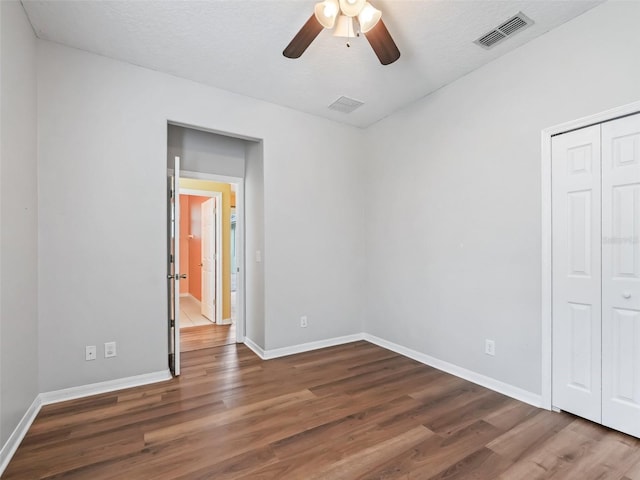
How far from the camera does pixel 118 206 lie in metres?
2.79

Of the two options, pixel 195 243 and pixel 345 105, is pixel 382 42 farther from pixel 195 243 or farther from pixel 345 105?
pixel 195 243

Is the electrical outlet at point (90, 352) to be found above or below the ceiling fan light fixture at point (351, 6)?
below

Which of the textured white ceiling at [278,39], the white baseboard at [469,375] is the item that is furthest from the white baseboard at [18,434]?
the white baseboard at [469,375]

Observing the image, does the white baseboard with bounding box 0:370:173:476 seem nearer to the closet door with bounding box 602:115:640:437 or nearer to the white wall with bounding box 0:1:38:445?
the white wall with bounding box 0:1:38:445

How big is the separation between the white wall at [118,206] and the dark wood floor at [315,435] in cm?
56

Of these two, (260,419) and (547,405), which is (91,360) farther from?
(547,405)

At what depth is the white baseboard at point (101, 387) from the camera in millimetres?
2501

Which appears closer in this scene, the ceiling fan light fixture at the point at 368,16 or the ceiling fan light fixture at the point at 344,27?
the ceiling fan light fixture at the point at 368,16

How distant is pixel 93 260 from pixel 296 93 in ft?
8.39

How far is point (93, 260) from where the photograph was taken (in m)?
2.68

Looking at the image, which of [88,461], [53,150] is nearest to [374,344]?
[88,461]

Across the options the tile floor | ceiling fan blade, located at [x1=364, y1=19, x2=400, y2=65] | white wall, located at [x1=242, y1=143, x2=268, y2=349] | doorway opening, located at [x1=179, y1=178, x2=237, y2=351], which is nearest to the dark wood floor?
white wall, located at [x1=242, y1=143, x2=268, y2=349]

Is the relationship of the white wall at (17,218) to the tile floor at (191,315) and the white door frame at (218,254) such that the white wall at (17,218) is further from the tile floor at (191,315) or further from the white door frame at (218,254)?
the tile floor at (191,315)

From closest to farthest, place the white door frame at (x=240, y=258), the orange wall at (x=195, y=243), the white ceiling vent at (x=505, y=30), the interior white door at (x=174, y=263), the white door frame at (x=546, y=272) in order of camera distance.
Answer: the white ceiling vent at (x=505, y=30), the white door frame at (x=546, y=272), the interior white door at (x=174, y=263), the white door frame at (x=240, y=258), the orange wall at (x=195, y=243)
